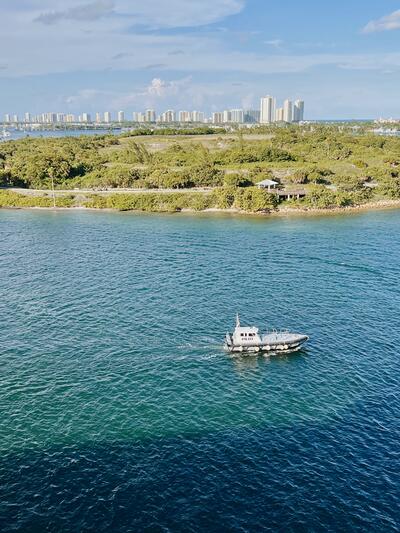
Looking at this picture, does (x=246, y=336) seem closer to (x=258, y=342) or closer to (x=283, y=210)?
(x=258, y=342)

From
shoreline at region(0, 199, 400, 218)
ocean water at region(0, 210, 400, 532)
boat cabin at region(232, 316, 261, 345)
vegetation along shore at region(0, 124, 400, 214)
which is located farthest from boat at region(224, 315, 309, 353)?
vegetation along shore at region(0, 124, 400, 214)

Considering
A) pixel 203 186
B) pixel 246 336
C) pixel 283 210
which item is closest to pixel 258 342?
pixel 246 336

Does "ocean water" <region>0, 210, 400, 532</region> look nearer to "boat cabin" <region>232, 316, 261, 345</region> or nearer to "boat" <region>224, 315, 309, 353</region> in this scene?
"boat" <region>224, 315, 309, 353</region>

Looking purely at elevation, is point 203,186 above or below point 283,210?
above

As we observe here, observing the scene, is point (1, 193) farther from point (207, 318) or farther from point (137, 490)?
point (137, 490)

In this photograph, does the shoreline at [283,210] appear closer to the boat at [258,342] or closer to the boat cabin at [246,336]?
the boat at [258,342]
